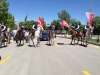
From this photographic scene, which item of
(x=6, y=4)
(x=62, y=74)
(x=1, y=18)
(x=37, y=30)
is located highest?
(x=6, y=4)

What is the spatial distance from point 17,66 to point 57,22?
13577cm

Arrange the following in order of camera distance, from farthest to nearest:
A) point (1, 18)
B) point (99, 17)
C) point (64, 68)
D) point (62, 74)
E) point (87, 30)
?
point (99, 17)
point (1, 18)
point (87, 30)
point (64, 68)
point (62, 74)

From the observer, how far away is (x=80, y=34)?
86.5ft

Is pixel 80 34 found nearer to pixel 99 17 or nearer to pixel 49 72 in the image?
pixel 49 72

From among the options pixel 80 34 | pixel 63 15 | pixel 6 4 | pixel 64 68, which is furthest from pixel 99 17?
pixel 64 68

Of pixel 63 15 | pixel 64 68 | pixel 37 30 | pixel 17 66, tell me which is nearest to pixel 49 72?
pixel 64 68

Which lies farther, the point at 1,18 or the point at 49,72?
the point at 1,18

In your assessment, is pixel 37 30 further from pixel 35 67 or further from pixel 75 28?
pixel 35 67

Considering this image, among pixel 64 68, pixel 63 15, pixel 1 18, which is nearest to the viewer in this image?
pixel 64 68

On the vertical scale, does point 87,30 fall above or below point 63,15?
below

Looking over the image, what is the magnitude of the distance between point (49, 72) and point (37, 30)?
13874 mm

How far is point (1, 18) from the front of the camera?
64.9 meters

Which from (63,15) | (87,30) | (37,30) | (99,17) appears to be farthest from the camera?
(99,17)

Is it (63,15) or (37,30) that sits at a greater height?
(63,15)
